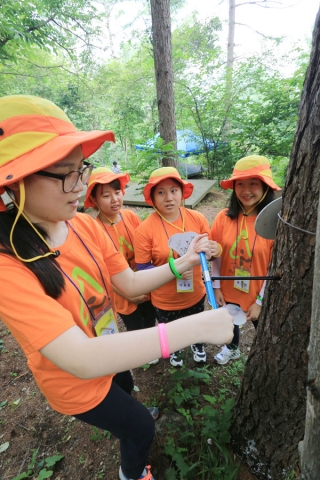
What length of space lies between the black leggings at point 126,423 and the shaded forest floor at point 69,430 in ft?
1.29

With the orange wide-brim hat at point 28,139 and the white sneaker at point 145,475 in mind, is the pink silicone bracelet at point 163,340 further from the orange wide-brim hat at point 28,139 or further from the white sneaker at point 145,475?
the white sneaker at point 145,475

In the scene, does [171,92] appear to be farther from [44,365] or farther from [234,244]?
[44,365]

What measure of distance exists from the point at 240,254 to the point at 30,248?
171cm

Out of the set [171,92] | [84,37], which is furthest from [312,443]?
[84,37]

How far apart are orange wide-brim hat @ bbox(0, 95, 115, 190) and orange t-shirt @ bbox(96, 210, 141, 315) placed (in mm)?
1469

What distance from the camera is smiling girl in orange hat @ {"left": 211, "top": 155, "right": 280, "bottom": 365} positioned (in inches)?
81.8

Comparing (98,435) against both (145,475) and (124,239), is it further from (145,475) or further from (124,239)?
(124,239)

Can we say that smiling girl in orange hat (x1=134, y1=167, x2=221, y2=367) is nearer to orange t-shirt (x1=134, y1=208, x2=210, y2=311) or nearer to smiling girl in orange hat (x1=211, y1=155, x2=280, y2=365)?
orange t-shirt (x1=134, y1=208, x2=210, y2=311)

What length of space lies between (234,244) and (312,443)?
64.6 inches

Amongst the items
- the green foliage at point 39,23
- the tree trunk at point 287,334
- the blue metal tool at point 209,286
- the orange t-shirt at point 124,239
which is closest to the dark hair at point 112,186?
the orange t-shirt at point 124,239

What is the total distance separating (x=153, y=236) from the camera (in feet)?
7.72

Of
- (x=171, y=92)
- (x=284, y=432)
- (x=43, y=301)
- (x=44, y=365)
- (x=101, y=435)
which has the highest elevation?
(x=171, y=92)

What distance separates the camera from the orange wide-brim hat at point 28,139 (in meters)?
0.90

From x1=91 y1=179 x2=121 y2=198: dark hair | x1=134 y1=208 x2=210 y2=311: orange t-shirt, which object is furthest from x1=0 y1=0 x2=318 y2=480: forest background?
x1=91 y1=179 x2=121 y2=198: dark hair
